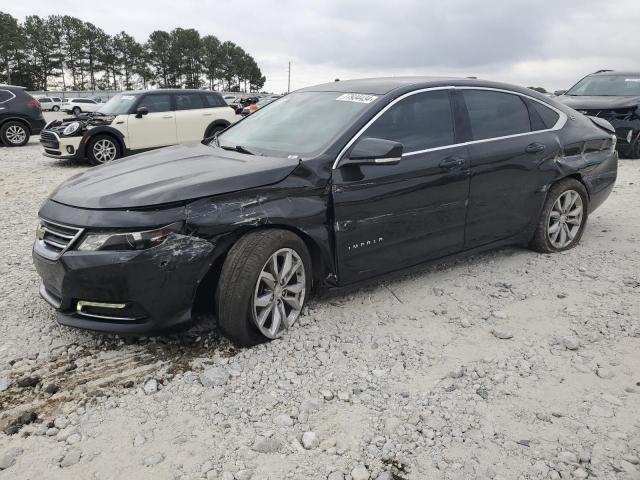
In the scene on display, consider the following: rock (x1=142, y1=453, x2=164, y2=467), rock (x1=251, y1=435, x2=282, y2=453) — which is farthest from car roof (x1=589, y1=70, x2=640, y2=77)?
rock (x1=142, y1=453, x2=164, y2=467)

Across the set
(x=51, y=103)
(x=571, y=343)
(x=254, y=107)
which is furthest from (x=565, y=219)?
(x=51, y=103)

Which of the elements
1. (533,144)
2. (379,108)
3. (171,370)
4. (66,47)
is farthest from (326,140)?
(66,47)

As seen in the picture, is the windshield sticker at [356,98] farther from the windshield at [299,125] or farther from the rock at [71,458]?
the rock at [71,458]

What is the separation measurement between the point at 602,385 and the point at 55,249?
3077 mm

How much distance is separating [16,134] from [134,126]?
493 cm

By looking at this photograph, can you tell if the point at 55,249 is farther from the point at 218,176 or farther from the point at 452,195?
the point at 452,195

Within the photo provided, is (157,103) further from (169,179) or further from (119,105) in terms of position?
(169,179)

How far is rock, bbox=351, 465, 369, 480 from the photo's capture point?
219 centimetres

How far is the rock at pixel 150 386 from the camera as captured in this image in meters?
2.75

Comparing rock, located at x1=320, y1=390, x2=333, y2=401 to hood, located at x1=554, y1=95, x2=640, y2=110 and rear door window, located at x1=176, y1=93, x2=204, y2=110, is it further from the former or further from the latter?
rear door window, located at x1=176, y1=93, x2=204, y2=110

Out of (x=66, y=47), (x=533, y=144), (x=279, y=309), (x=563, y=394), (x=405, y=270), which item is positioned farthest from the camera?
(x=66, y=47)

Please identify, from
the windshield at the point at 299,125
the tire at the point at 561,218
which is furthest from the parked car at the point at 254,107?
the tire at the point at 561,218

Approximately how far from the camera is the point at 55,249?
2.97 m

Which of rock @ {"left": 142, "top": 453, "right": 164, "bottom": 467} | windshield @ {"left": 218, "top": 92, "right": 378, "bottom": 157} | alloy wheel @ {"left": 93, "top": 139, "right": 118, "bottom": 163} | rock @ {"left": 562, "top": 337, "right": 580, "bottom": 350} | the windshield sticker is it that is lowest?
rock @ {"left": 142, "top": 453, "right": 164, "bottom": 467}
